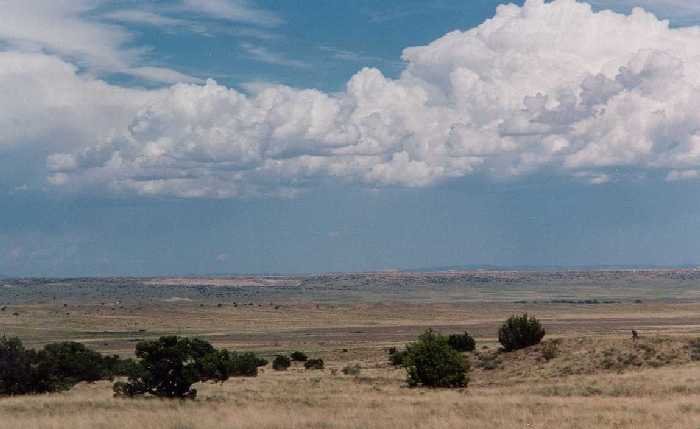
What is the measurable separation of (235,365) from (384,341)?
42305 mm

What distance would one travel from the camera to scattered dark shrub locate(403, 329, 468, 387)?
37875 mm

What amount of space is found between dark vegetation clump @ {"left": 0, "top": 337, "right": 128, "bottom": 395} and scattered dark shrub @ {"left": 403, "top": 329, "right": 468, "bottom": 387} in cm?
1514

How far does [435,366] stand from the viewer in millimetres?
38031

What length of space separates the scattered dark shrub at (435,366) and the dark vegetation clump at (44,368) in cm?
1514

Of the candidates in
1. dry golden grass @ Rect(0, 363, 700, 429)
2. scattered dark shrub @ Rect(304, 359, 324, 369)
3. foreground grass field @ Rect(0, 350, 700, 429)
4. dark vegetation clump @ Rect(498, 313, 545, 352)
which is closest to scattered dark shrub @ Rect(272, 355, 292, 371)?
scattered dark shrub @ Rect(304, 359, 324, 369)

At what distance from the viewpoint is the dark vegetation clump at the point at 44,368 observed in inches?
1356

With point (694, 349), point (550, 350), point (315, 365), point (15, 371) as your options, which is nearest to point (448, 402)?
point (15, 371)

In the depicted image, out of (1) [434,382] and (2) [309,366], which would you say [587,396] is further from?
(2) [309,366]

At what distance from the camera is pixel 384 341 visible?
88.6 m

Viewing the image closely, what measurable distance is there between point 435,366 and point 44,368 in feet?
54.5

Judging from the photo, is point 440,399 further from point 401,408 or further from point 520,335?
point 520,335

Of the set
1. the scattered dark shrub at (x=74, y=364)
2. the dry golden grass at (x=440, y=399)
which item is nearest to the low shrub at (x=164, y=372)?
the dry golden grass at (x=440, y=399)

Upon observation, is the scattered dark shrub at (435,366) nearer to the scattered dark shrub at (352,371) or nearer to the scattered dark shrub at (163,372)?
the scattered dark shrub at (352,371)

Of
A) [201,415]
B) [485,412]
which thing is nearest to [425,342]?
[485,412]
